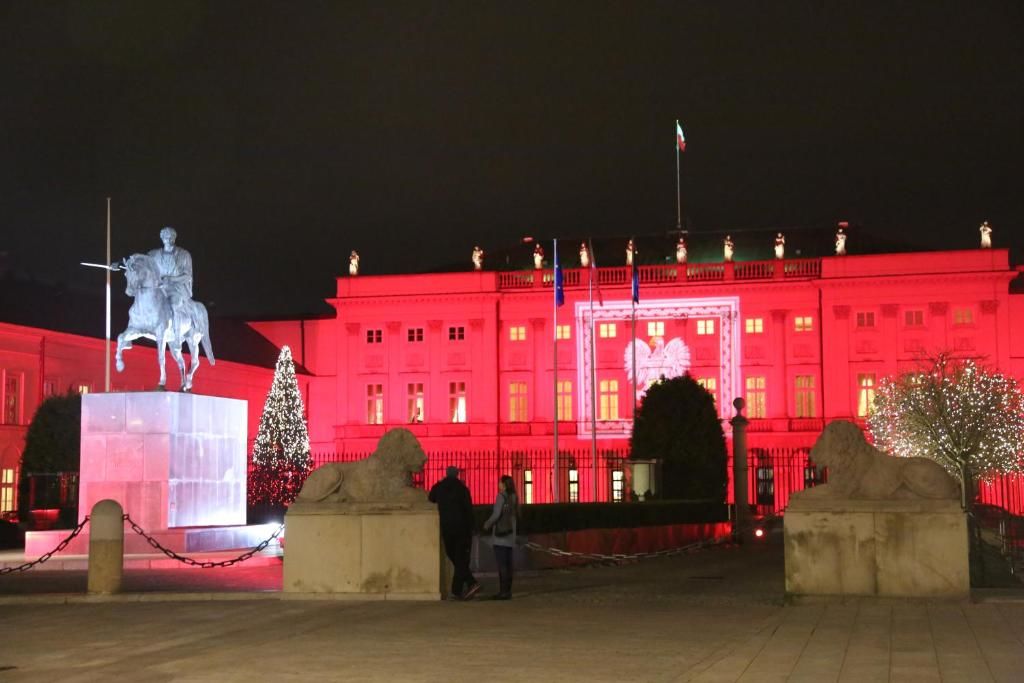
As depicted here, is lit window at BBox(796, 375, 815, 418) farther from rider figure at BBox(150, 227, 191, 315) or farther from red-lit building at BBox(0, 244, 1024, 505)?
rider figure at BBox(150, 227, 191, 315)

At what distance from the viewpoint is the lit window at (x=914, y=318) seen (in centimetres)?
7044

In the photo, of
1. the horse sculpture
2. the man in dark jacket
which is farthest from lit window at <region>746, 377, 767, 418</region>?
the man in dark jacket

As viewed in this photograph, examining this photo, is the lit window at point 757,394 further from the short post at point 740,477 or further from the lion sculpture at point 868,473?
the lion sculpture at point 868,473

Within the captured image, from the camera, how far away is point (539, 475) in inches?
2726

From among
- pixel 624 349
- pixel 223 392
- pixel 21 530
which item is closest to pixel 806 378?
pixel 624 349

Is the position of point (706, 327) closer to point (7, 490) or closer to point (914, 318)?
point (914, 318)

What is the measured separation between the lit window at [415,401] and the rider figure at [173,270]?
5004 cm

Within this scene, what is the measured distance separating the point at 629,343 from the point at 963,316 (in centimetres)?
1589

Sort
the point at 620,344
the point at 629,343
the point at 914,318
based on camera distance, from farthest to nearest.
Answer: the point at 620,344 < the point at 629,343 < the point at 914,318

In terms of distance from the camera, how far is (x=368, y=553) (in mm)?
16984

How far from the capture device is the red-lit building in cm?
6981

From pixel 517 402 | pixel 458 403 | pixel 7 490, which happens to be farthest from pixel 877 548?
pixel 458 403

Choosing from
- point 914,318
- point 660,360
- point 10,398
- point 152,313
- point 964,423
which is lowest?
point 964,423

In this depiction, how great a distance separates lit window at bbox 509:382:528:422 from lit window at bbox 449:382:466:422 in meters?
2.39
